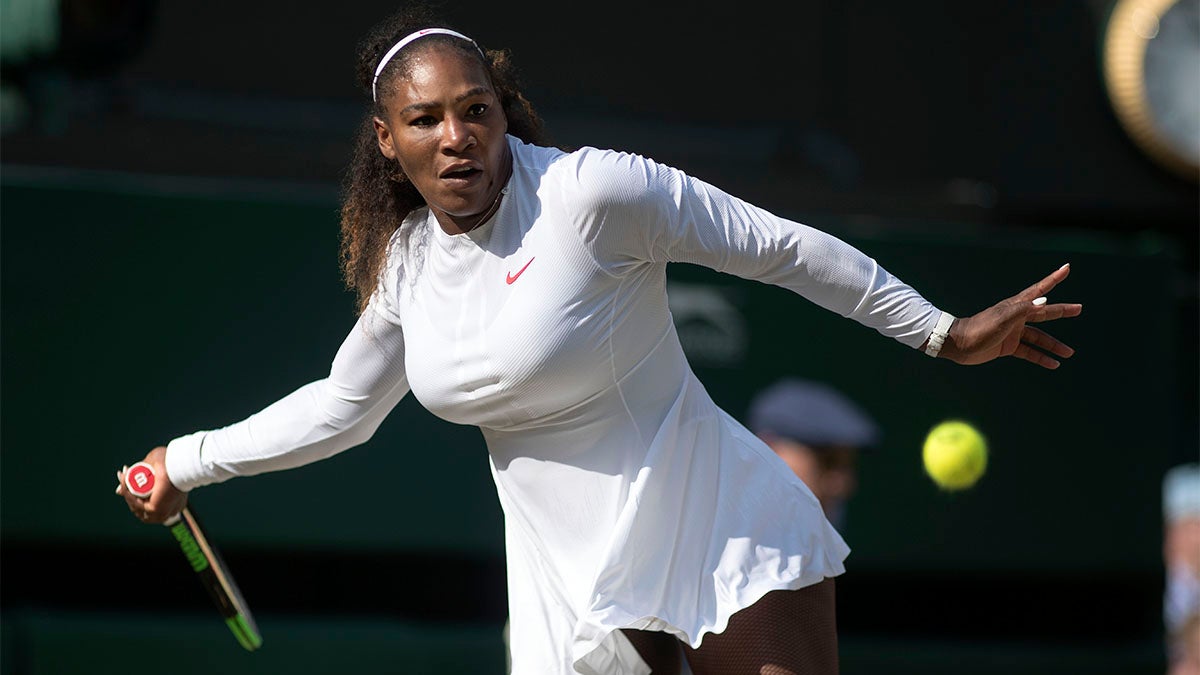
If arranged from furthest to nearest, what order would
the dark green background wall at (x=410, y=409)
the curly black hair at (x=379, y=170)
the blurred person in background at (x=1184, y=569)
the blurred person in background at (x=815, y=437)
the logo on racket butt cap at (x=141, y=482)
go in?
the blurred person in background at (x=1184, y=569), the dark green background wall at (x=410, y=409), the blurred person in background at (x=815, y=437), the logo on racket butt cap at (x=141, y=482), the curly black hair at (x=379, y=170)

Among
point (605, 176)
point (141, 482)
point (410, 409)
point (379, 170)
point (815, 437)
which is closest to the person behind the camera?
point (605, 176)

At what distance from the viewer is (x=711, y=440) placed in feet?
7.82

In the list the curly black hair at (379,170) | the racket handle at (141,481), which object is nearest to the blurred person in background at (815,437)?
the curly black hair at (379,170)

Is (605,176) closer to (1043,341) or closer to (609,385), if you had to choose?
(609,385)

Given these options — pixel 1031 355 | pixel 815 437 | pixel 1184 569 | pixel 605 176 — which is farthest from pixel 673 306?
pixel 605 176

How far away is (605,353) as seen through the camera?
226 centimetres

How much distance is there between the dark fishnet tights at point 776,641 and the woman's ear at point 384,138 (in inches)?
31.7

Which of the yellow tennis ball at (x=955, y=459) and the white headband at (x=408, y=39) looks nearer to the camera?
the white headband at (x=408, y=39)

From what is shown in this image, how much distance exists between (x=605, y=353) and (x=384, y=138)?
49 centimetres

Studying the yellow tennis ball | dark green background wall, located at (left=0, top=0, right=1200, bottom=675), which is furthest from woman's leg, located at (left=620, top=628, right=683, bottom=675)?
dark green background wall, located at (left=0, top=0, right=1200, bottom=675)

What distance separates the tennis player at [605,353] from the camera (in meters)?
2.22

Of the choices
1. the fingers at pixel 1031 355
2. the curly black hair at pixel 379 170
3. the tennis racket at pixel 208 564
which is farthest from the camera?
the tennis racket at pixel 208 564

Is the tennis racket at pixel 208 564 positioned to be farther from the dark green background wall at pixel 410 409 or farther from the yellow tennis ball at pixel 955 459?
the dark green background wall at pixel 410 409

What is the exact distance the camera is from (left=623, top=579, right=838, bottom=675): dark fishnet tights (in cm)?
227
